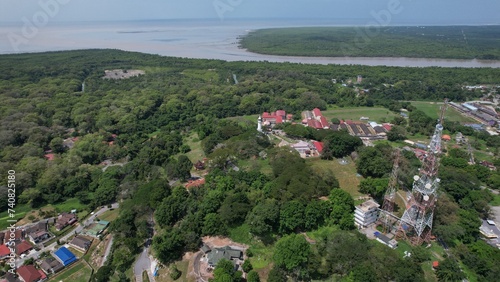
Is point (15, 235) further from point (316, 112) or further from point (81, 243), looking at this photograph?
point (316, 112)

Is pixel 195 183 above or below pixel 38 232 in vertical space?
above

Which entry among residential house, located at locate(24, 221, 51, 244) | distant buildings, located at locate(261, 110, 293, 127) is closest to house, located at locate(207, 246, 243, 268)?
residential house, located at locate(24, 221, 51, 244)

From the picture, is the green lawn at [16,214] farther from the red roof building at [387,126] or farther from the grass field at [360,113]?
the red roof building at [387,126]

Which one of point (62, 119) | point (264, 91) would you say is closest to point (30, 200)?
point (62, 119)

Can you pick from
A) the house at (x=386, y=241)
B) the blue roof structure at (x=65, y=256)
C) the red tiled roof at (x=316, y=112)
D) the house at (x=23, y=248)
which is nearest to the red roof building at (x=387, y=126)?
the red tiled roof at (x=316, y=112)

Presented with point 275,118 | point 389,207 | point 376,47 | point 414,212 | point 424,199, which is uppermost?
point 376,47

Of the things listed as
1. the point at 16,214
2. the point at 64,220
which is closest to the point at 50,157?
the point at 16,214
